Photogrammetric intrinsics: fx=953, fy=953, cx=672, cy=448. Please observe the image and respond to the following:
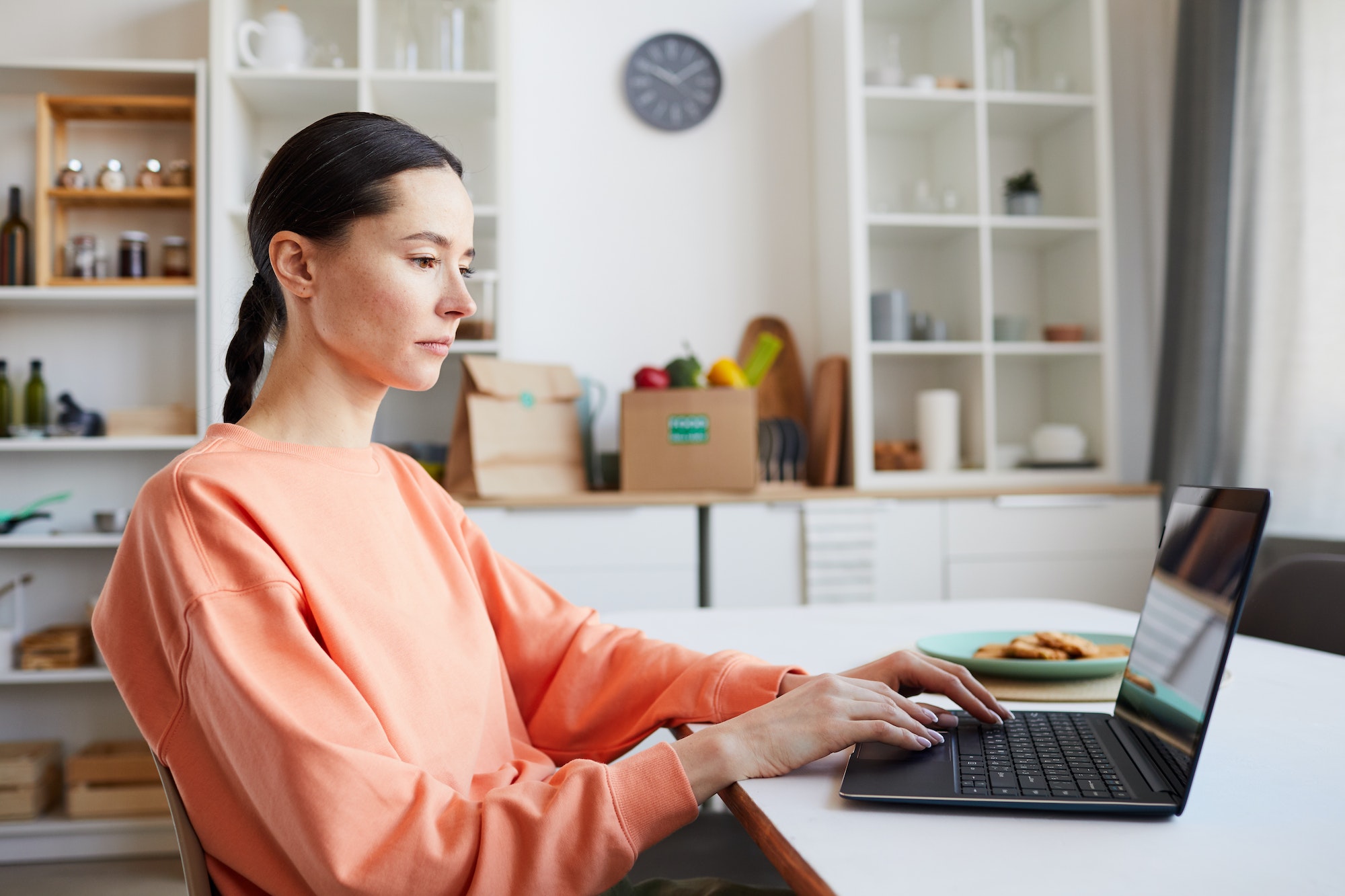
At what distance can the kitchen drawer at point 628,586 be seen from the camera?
2.67 meters

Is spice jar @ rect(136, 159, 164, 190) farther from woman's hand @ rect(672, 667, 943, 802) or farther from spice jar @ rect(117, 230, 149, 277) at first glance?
woman's hand @ rect(672, 667, 943, 802)

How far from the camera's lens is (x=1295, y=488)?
261cm

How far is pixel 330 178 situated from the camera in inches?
35.9

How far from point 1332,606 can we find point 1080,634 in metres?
0.50

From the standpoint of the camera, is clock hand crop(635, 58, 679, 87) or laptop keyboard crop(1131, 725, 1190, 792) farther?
clock hand crop(635, 58, 679, 87)

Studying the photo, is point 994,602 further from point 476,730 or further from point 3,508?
point 3,508

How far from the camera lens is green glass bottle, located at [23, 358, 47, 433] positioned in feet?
9.62

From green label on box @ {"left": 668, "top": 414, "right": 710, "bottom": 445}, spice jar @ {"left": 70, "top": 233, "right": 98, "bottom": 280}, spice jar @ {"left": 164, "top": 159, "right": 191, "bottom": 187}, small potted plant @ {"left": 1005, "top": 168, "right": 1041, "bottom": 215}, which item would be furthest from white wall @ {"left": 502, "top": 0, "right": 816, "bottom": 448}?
spice jar @ {"left": 70, "top": 233, "right": 98, "bottom": 280}

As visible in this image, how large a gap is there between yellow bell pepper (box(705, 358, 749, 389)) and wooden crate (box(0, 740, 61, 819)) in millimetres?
2272

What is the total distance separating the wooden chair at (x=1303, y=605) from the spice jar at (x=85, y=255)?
123 inches

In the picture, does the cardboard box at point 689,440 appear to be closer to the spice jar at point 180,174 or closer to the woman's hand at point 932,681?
the spice jar at point 180,174

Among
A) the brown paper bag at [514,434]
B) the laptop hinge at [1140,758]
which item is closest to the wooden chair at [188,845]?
the laptop hinge at [1140,758]

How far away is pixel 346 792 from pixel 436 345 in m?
0.45

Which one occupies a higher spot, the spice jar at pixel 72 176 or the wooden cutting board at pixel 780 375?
the spice jar at pixel 72 176
